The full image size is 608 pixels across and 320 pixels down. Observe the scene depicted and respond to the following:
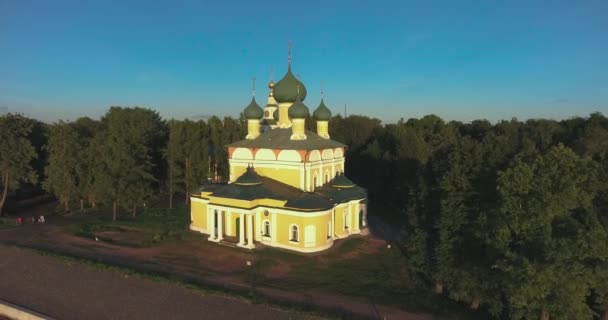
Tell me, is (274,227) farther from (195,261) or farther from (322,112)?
(322,112)

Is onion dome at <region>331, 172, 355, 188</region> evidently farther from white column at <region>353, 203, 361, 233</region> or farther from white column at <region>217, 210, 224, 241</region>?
white column at <region>217, 210, 224, 241</region>

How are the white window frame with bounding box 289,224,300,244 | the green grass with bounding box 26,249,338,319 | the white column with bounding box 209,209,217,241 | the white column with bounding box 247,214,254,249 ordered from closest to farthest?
the green grass with bounding box 26,249,338,319, the white window frame with bounding box 289,224,300,244, the white column with bounding box 247,214,254,249, the white column with bounding box 209,209,217,241

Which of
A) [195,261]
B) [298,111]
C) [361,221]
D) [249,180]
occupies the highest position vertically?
[298,111]

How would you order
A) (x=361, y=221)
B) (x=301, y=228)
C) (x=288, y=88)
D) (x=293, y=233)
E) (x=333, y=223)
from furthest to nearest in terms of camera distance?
(x=288, y=88)
(x=361, y=221)
(x=333, y=223)
(x=293, y=233)
(x=301, y=228)

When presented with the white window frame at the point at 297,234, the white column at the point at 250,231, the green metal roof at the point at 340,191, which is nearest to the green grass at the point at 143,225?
the white column at the point at 250,231

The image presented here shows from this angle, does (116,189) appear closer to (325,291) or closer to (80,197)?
(80,197)

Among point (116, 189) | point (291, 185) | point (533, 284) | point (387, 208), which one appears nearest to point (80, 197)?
point (116, 189)

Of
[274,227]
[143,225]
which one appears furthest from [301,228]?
[143,225]

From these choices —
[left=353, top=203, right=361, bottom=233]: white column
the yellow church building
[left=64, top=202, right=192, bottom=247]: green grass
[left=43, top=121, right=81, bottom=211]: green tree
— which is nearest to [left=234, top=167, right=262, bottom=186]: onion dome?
the yellow church building

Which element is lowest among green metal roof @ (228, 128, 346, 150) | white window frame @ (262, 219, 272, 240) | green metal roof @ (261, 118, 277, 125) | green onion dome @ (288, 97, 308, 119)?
white window frame @ (262, 219, 272, 240)
